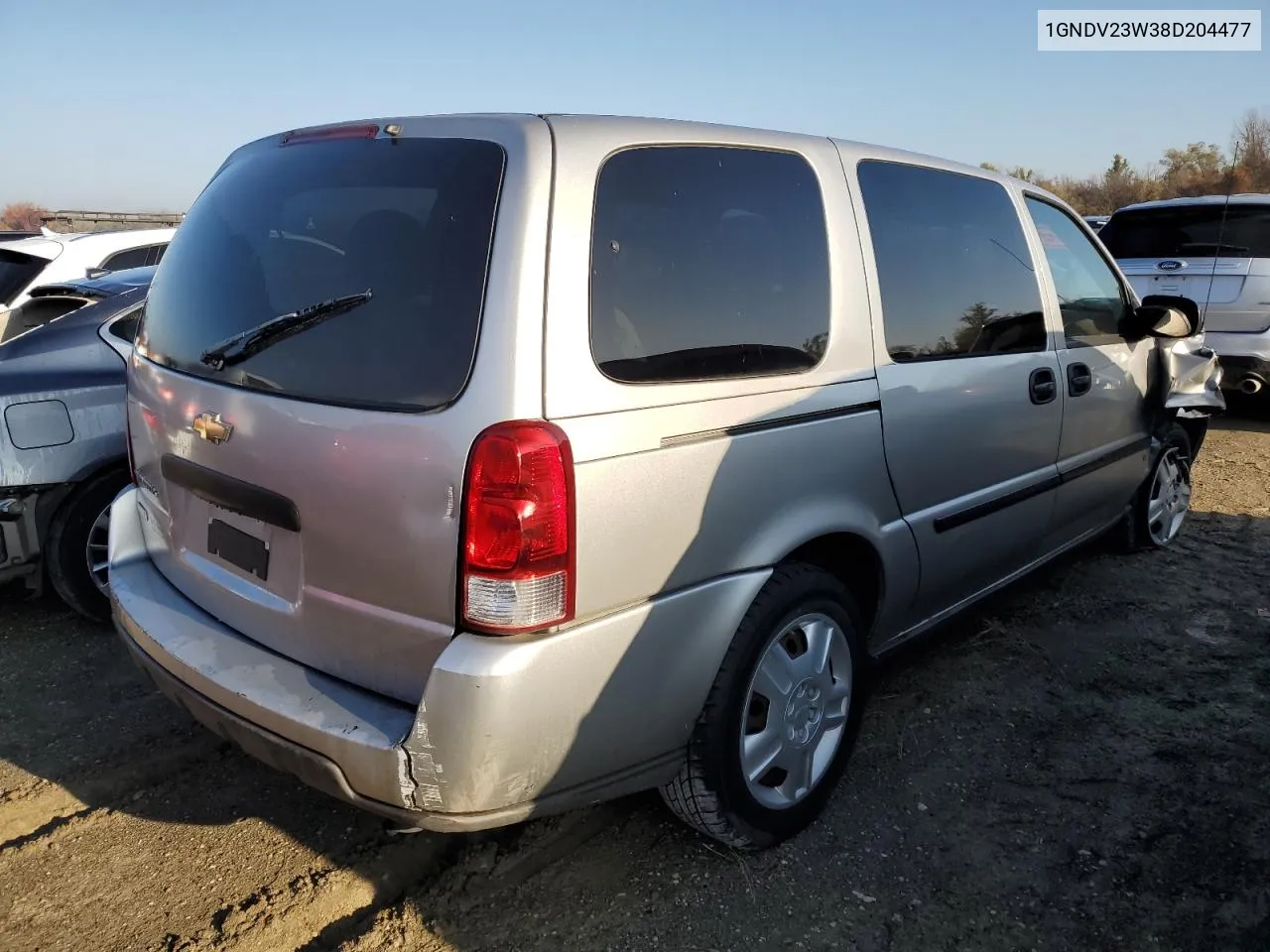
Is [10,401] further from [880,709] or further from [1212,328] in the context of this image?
[1212,328]

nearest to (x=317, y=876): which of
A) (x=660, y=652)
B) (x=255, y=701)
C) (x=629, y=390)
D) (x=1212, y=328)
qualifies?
(x=255, y=701)

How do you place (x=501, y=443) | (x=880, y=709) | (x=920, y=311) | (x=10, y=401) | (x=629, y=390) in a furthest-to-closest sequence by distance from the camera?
1. (x=10, y=401)
2. (x=880, y=709)
3. (x=920, y=311)
4. (x=629, y=390)
5. (x=501, y=443)

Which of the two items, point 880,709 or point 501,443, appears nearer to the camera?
point 501,443

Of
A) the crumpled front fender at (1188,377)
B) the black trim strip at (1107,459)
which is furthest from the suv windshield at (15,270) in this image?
the crumpled front fender at (1188,377)

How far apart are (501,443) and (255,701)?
2.75 feet

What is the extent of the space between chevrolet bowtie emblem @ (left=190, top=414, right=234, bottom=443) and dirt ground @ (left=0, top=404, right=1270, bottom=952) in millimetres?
1127

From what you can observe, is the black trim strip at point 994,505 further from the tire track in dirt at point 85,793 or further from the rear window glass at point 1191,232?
the rear window glass at point 1191,232

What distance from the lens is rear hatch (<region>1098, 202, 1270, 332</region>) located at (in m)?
7.17

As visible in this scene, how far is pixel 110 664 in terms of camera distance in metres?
3.58

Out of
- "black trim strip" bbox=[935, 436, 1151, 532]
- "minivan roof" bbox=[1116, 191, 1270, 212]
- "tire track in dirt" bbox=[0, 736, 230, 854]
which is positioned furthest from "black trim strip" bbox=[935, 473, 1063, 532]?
"minivan roof" bbox=[1116, 191, 1270, 212]

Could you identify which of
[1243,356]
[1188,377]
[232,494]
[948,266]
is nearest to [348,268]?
[232,494]

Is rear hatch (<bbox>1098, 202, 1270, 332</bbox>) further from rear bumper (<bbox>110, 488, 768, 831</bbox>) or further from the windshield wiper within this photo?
the windshield wiper

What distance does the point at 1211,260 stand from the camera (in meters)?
7.35

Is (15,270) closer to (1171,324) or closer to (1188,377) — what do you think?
(1171,324)
